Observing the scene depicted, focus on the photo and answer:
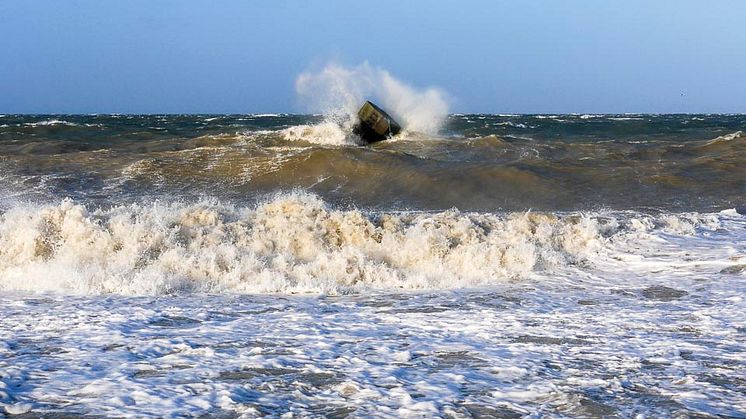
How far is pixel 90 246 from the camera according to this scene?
7.04 metres

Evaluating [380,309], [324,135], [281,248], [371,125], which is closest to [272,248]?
[281,248]

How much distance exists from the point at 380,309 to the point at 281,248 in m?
2.04

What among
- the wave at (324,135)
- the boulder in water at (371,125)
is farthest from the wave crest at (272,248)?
the boulder in water at (371,125)

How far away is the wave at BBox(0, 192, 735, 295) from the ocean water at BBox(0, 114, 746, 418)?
22mm

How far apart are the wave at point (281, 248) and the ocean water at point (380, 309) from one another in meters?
0.02

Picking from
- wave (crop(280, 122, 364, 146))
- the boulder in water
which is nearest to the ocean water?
wave (crop(280, 122, 364, 146))

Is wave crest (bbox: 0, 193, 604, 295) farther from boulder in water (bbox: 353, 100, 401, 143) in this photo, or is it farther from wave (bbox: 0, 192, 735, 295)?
boulder in water (bbox: 353, 100, 401, 143)

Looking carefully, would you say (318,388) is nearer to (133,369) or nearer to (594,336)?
(133,369)

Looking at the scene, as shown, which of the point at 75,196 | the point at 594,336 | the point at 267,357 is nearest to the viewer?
the point at 267,357

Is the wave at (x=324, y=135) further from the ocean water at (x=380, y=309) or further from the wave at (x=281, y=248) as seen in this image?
the wave at (x=281, y=248)

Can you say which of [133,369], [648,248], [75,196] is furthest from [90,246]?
[75,196]

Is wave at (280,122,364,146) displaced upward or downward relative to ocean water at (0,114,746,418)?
upward

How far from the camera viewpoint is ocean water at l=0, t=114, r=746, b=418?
3420 millimetres

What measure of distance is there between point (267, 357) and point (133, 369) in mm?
654
